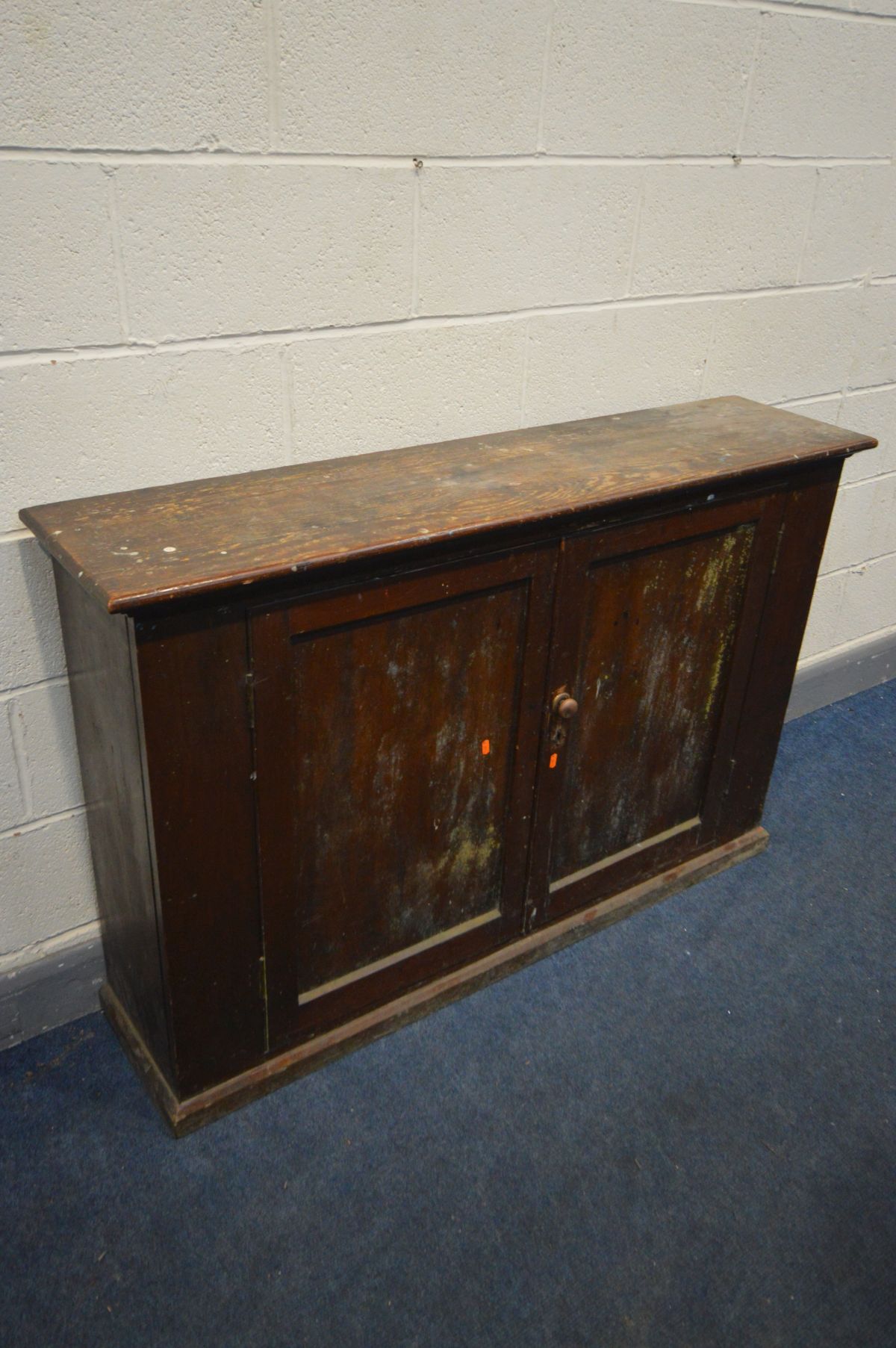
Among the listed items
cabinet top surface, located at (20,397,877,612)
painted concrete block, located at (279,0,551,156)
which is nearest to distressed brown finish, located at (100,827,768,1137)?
cabinet top surface, located at (20,397,877,612)

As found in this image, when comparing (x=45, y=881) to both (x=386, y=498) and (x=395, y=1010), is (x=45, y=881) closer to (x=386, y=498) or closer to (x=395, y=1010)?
(x=395, y=1010)

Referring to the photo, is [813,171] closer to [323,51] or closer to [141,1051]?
[323,51]

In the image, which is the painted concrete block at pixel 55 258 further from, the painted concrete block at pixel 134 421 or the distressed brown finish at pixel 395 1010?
the distressed brown finish at pixel 395 1010

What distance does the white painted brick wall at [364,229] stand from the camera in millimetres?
1295

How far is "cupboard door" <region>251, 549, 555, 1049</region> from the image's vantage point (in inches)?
53.9

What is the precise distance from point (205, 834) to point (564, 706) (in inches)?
22.4

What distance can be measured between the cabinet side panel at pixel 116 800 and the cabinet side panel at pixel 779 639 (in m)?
1.11

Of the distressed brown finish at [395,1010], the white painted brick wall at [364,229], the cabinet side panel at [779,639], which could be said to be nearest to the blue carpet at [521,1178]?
the distressed brown finish at [395,1010]

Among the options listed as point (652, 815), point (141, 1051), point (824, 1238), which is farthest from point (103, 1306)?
point (652, 815)

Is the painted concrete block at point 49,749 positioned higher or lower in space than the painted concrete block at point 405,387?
lower

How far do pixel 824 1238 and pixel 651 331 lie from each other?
1.46 meters

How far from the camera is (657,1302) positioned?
1.39 meters

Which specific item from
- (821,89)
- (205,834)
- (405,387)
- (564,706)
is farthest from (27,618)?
(821,89)

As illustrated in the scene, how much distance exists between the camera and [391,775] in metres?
1.52
